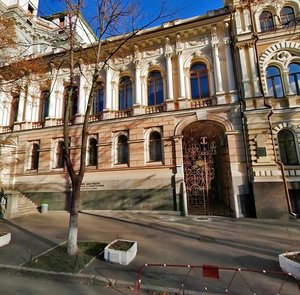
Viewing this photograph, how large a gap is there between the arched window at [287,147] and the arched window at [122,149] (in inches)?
403

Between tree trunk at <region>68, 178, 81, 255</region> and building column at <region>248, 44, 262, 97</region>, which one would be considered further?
building column at <region>248, 44, 262, 97</region>

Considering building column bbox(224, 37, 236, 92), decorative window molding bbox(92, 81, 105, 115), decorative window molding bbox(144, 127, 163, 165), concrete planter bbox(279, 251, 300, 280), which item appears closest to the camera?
concrete planter bbox(279, 251, 300, 280)

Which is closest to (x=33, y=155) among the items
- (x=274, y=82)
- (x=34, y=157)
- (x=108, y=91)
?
(x=34, y=157)

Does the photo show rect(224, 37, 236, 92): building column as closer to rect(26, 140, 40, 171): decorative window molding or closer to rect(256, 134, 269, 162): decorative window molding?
rect(256, 134, 269, 162): decorative window molding

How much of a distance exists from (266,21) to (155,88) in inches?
354

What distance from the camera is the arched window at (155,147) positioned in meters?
14.4

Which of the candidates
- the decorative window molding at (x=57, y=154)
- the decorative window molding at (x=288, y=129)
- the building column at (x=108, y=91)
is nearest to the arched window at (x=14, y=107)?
the decorative window molding at (x=57, y=154)

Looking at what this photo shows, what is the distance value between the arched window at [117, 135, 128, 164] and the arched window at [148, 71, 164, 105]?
11.7ft

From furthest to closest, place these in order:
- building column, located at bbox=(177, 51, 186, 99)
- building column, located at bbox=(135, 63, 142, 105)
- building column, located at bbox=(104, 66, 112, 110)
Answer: building column, located at bbox=(104, 66, 112, 110)
building column, located at bbox=(135, 63, 142, 105)
building column, located at bbox=(177, 51, 186, 99)

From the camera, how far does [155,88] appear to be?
16.0 metres

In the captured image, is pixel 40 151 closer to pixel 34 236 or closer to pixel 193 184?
pixel 34 236

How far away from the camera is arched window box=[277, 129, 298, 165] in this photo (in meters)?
12.0

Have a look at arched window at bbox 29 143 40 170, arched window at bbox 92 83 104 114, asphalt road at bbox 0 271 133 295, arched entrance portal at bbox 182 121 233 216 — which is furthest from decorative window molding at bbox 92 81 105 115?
asphalt road at bbox 0 271 133 295

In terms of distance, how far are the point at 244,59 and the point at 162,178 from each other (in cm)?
973
